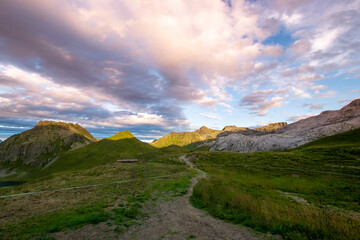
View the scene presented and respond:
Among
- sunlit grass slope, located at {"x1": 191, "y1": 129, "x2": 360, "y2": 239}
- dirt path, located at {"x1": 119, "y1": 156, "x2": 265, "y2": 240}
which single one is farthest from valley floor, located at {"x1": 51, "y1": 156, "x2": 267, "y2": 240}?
sunlit grass slope, located at {"x1": 191, "y1": 129, "x2": 360, "y2": 239}

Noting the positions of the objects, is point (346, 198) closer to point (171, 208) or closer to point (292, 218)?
point (292, 218)

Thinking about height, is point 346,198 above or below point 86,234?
below

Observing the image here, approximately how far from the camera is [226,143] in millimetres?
187250

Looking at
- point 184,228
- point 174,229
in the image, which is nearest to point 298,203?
point 184,228

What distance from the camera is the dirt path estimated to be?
10469 millimetres

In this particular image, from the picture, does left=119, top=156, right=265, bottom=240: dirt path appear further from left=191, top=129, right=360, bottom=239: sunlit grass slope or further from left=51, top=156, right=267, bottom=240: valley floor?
left=191, top=129, right=360, bottom=239: sunlit grass slope

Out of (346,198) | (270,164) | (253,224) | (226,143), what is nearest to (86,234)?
(253,224)

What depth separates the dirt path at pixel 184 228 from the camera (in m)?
10.5

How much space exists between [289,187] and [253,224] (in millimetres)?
24832

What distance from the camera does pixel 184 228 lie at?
1167cm

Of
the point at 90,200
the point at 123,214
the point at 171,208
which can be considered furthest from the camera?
the point at 90,200

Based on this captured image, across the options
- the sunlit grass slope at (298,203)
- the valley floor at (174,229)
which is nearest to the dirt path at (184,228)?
the valley floor at (174,229)

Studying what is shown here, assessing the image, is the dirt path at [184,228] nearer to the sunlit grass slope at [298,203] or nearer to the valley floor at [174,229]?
the valley floor at [174,229]

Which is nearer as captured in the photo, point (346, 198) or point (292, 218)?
point (292, 218)
